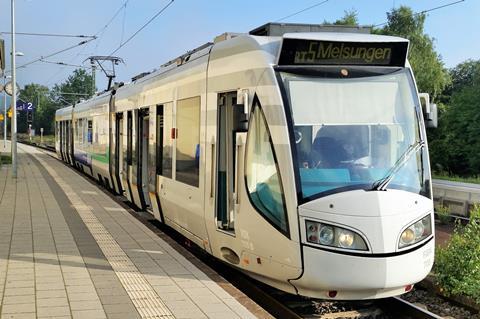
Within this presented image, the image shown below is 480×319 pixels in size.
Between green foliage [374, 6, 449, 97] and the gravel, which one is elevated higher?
green foliage [374, 6, 449, 97]

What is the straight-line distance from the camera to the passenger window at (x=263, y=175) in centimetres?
609

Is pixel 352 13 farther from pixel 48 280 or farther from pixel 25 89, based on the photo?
pixel 25 89

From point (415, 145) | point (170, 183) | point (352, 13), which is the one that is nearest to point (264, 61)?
point (415, 145)

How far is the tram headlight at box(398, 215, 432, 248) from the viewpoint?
19.3 ft

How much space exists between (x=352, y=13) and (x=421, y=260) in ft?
191

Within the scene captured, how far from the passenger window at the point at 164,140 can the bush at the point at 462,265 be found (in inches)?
176

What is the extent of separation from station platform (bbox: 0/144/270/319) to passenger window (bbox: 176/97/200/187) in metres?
1.14

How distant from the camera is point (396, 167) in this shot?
6.26 meters

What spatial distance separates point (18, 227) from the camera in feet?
33.7

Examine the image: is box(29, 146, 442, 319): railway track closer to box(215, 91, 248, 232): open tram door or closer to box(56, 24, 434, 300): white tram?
box(56, 24, 434, 300): white tram

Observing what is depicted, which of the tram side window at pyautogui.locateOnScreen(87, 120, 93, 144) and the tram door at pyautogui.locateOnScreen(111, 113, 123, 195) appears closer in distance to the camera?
the tram door at pyautogui.locateOnScreen(111, 113, 123, 195)

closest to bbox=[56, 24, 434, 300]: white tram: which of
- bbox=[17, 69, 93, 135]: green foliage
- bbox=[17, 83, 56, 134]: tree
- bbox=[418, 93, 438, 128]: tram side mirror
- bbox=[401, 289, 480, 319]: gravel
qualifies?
bbox=[418, 93, 438, 128]: tram side mirror

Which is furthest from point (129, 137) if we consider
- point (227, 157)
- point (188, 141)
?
point (227, 157)

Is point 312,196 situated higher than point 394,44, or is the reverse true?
point 394,44
